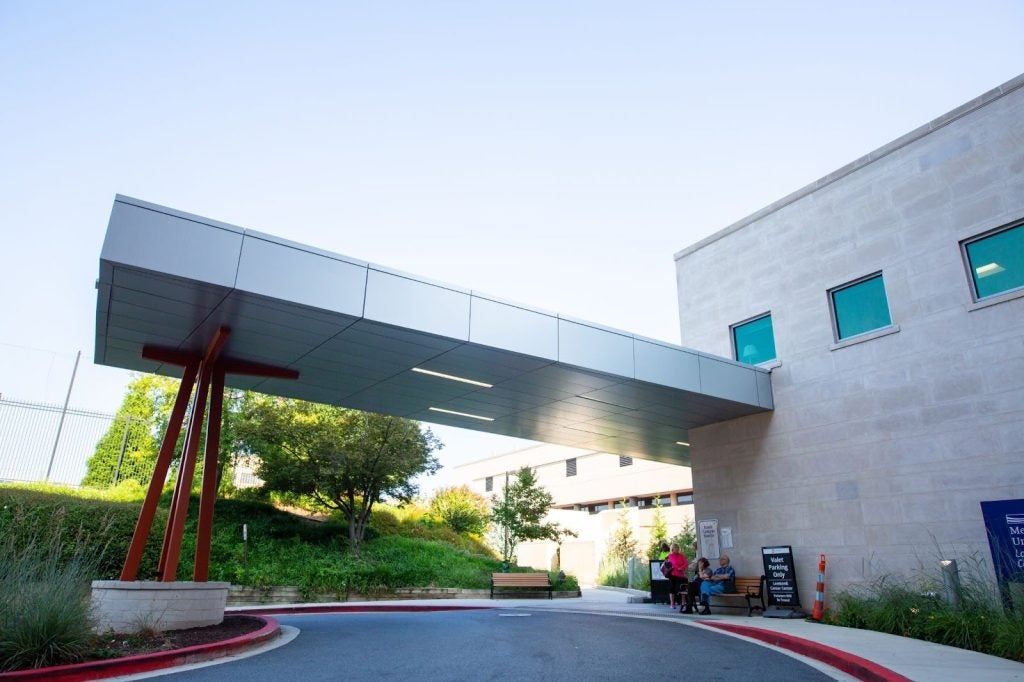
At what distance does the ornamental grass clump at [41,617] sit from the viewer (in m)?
6.34

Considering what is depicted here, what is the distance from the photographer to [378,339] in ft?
38.1

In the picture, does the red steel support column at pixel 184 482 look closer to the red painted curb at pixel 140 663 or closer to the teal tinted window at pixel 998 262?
the red painted curb at pixel 140 663

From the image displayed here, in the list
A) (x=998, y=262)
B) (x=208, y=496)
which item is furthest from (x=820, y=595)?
(x=208, y=496)

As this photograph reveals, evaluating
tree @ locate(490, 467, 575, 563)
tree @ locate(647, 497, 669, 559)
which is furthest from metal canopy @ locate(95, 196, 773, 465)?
tree @ locate(647, 497, 669, 559)

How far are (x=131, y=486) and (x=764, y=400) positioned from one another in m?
20.1

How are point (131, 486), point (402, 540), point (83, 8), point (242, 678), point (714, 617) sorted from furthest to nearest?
point (402, 540)
point (131, 486)
point (714, 617)
point (83, 8)
point (242, 678)

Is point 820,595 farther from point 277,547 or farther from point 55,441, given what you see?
point 55,441

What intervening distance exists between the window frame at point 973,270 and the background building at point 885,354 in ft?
0.09

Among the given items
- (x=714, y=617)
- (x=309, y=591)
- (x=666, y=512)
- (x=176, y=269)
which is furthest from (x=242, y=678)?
(x=666, y=512)

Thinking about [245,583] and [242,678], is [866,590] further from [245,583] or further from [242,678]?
[245,583]

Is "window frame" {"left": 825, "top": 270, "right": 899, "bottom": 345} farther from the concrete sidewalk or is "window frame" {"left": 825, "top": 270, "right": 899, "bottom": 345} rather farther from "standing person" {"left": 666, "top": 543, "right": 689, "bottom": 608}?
"standing person" {"left": 666, "top": 543, "right": 689, "bottom": 608}

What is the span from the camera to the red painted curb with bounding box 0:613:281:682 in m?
6.11

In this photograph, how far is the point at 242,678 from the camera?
6.52m

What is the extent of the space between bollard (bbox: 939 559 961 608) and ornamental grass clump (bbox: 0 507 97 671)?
465 inches
